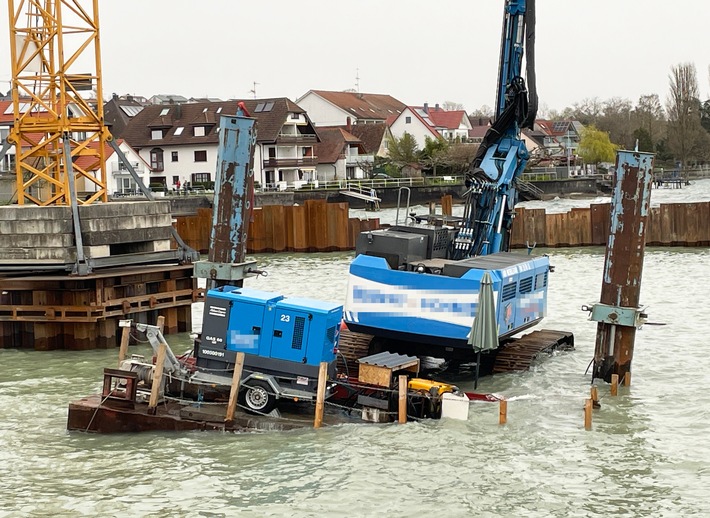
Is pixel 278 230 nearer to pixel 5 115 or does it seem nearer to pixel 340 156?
pixel 5 115

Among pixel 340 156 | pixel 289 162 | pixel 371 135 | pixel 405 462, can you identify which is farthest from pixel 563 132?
pixel 405 462

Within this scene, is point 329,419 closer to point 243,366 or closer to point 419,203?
point 243,366

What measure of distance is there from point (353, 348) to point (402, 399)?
19.1ft

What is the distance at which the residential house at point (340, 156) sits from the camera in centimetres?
10612

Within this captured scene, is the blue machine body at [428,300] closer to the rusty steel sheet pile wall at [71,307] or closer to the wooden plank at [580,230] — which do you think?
the rusty steel sheet pile wall at [71,307]

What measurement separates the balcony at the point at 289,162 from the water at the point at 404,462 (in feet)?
246

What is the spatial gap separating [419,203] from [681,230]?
4193 centimetres

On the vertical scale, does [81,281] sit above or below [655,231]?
above

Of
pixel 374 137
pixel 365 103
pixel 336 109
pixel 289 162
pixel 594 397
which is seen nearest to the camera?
pixel 594 397

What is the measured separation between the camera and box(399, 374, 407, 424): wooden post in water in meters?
19.2

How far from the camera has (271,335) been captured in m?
20.0

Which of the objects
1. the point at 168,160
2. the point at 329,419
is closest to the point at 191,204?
the point at 168,160

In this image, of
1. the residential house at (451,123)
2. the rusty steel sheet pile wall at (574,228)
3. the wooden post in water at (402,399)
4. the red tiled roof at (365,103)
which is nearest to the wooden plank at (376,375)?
the wooden post in water at (402,399)

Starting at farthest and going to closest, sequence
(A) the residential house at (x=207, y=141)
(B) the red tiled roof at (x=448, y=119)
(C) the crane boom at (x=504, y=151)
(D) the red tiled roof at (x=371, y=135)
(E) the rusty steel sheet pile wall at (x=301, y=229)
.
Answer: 1. (B) the red tiled roof at (x=448, y=119)
2. (D) the red tiled roof at (x=371, y=135)
3. (A) the residential house at (x=207, y=141)
4. (E) the rusty steel sheet pile wall at (x=301, y=229)
5. (C) the crane boom at (x=504, y=151)
